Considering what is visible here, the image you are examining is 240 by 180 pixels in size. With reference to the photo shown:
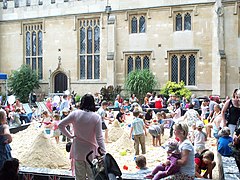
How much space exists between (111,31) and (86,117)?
19308mm

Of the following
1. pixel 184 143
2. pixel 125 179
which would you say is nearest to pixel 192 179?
pixel 184 143

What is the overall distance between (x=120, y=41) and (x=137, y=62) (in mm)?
1836

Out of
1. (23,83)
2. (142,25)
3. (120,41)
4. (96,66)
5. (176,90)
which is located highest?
(142,25)

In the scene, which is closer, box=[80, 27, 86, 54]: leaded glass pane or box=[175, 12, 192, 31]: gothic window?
box=[175, 12, 192, 31]: gothic window

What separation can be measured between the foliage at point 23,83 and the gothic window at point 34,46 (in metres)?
1.30

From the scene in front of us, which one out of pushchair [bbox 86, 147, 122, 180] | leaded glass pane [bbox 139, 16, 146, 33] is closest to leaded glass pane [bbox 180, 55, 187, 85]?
leaded glass pane [bbox 139, 16, 146, 33]

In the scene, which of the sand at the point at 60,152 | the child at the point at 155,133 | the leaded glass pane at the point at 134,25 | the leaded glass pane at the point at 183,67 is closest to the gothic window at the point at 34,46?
the leaded glass pane at the point at 134,25

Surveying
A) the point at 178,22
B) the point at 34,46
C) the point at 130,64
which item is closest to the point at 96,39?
the point at 130,64

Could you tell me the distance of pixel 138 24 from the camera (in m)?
23.1

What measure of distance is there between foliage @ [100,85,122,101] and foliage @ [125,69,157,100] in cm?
102

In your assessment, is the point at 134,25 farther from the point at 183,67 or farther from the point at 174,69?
the point at 183,67

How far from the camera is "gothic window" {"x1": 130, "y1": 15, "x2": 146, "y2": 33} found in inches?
907

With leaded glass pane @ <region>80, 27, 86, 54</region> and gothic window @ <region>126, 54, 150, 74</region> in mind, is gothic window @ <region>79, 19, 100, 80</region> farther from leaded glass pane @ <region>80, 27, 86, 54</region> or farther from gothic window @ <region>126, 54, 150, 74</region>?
gothic window @ <region>126, 54, 150, 74</region>

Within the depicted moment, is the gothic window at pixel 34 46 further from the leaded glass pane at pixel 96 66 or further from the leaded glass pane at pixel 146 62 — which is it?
the leaded glass pane at pixel 146 62
